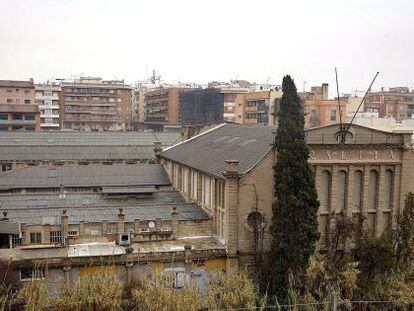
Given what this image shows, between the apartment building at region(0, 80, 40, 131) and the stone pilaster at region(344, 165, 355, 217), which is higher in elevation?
the apartment building at region(0, 80, 40, 131)

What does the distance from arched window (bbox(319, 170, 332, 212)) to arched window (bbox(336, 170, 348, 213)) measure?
2.35 feet

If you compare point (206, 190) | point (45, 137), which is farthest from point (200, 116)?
point (206, 190)

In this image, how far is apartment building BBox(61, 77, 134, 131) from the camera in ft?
393

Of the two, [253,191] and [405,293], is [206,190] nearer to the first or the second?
[253,191]

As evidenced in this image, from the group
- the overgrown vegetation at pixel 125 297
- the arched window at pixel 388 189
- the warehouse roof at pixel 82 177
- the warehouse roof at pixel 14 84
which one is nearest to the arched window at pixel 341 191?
the arched window at pixel 388 189

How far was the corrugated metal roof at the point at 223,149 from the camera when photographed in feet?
105

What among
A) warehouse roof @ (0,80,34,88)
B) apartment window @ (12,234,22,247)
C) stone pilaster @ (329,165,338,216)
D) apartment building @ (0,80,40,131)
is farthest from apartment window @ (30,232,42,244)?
warehouse roof @ (0,80,34,88)

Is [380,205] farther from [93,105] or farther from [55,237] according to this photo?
[93,105]

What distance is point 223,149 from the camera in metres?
38.0

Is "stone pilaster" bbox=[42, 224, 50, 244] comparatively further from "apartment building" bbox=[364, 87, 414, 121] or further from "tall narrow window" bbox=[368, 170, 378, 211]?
"apartment building" bbox=[364, 87, 414, 121]

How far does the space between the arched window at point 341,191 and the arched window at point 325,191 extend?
716 millimetres

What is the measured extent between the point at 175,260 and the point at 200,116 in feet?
288

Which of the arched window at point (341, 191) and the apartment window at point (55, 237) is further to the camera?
the arched window at point (341, 191)

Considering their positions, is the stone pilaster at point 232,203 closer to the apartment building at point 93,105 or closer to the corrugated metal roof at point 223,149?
the corrugated metal roof at point 223,149
